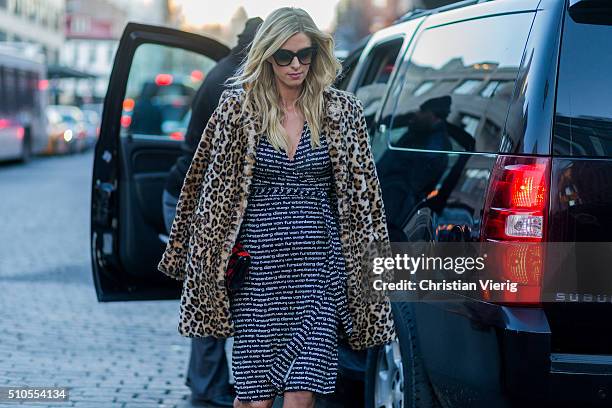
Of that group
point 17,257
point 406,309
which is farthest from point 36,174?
point 406,309

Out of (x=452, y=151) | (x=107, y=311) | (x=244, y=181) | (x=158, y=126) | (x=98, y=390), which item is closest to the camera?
(x=244, y=181)

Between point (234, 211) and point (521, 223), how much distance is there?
94 cm

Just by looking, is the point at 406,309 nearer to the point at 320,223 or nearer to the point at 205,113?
the point at 320,223

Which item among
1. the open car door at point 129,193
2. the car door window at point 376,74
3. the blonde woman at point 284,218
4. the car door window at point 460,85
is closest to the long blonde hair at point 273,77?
the blonde woman at point 284,218

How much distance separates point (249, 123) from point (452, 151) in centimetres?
79

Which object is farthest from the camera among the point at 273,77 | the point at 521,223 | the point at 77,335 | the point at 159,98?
the point at 159,98

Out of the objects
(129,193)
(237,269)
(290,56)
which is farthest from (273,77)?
(129,193)

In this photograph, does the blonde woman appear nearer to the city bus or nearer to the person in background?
the person in background

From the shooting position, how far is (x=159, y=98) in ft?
115

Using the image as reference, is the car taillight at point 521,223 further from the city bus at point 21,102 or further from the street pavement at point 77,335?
the city bus at point 21,102

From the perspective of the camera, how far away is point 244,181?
371cm

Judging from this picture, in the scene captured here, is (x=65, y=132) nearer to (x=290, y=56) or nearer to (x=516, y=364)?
(x=290, y=56)

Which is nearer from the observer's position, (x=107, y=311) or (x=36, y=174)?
(x=107, y=311)

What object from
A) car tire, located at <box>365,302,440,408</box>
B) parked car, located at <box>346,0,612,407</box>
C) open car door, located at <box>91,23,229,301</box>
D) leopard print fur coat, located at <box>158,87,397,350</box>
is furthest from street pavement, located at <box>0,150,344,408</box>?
parked car, located at <box>346,0,612,407</box>
